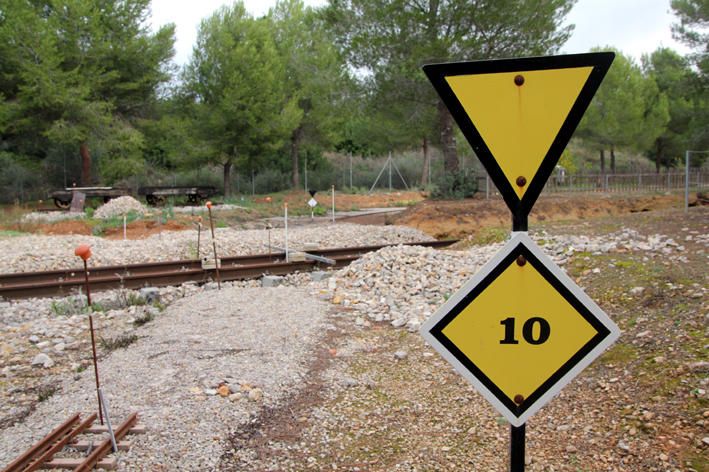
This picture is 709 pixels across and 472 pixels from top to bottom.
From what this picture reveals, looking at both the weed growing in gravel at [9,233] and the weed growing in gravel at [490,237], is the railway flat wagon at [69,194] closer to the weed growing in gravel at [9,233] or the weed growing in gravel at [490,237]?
the weed growing in gravel at [9,233]

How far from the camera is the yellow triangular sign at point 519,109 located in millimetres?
2158

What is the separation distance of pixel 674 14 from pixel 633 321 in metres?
27.3

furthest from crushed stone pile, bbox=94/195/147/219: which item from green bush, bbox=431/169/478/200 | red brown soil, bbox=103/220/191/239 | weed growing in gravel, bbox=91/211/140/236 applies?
green bush, bbox=431/169/478/200

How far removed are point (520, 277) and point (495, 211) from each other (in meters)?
19.1

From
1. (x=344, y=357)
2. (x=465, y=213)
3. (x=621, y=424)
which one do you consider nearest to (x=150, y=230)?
(x=465, y=213)

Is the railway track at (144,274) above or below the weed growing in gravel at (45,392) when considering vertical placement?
above

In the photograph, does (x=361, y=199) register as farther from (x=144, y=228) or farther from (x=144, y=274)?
(x=144, y=274)

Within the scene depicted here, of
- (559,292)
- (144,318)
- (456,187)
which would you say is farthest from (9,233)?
(559,292)

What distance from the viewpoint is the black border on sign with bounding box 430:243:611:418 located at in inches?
83.9

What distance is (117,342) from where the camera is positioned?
7207 millimetres

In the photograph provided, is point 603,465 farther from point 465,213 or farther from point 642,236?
point 465,213

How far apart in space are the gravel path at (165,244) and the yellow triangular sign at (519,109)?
12.1m

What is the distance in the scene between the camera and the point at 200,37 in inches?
1331

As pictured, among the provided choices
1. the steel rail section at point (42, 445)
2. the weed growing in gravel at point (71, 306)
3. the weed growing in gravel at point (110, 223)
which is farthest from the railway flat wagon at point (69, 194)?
the steel rail section at point (42, 445)
